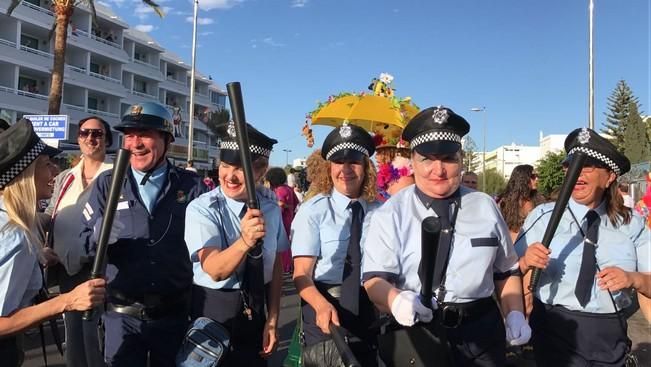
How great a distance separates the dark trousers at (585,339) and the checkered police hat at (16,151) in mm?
2979

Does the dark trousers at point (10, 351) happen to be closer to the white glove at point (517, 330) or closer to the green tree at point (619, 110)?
the white glove at point (517, 330)

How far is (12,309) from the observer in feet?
7.57

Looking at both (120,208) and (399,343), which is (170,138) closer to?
(120,208)

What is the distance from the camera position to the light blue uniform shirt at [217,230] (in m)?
2.93

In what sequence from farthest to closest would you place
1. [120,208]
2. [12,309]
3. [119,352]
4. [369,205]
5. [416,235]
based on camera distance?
[369,205] < [120,208] < [119,352] < [416,235] < [12,309]

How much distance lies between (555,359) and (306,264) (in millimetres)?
1602

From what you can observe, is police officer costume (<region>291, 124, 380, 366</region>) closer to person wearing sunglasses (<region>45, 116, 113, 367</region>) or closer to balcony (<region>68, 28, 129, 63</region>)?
person wearing sunglasses (<region>45, 116, 113, 367</region>)

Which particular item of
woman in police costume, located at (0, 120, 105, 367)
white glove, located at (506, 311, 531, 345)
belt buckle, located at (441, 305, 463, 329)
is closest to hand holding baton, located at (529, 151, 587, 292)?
white glove, located at (506, 311, 531, 345)

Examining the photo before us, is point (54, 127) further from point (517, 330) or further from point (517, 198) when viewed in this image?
point (517, 330)

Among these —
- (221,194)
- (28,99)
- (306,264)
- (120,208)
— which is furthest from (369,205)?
(28,99)

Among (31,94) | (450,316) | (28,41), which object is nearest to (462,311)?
(450,316)

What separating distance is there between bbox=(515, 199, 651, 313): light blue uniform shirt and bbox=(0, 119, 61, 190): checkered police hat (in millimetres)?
2840

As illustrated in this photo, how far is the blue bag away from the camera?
2662 millimetres

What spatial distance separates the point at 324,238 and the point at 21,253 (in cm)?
163
